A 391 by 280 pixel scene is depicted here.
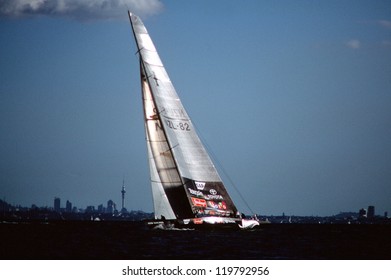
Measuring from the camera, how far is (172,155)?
53.7 meters

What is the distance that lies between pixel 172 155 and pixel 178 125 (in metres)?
2.27

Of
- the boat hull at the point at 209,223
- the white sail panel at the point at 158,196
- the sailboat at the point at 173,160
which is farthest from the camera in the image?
the white sail panel at the point at 158,196

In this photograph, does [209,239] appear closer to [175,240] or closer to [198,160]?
[175,240]

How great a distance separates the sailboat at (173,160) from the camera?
176 ft

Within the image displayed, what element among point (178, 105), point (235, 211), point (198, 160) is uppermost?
point (178, 105)

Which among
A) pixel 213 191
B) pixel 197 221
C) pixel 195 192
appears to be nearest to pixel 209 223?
pixel 197 221

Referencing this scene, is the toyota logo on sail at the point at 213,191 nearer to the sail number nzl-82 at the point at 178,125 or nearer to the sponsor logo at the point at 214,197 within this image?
the sponsor logo at the point at 214,197

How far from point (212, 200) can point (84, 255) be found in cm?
1656

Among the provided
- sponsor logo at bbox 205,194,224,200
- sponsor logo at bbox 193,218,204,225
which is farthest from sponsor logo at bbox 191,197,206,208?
sponsor logo at bbox 193,218,204,225

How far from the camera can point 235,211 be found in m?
55.7

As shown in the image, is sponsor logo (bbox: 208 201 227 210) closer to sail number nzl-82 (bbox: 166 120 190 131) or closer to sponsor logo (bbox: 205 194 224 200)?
sponsor logo (bbox: 205 194 224 200)

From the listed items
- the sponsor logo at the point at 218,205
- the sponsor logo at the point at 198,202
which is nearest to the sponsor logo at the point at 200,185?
the sponsor logo at the point at 198,202
